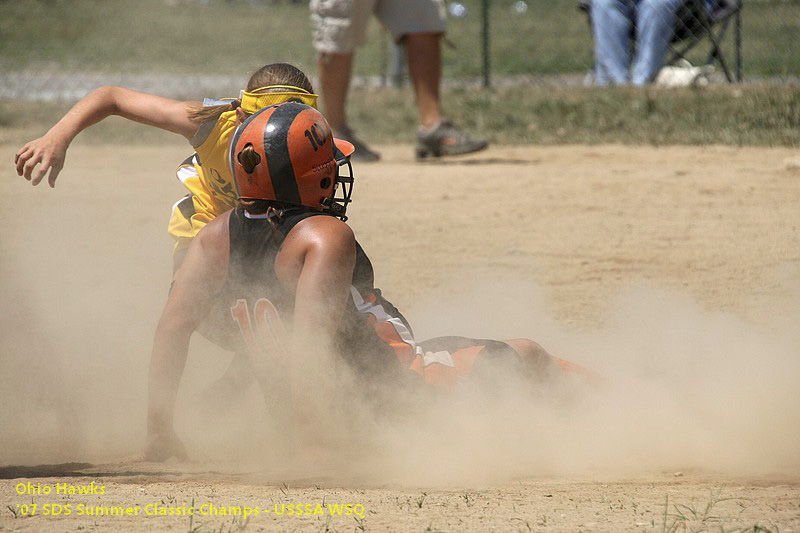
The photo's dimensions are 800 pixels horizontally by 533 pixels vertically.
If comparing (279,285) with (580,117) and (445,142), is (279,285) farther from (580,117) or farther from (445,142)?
(580,117)

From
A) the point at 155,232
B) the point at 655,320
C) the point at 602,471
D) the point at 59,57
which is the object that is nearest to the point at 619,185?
the point at 655,320

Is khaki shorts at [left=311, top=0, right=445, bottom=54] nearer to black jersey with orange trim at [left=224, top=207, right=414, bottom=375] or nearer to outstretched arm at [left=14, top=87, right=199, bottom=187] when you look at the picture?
outstretched arm at [left=14, top=87, right=199, bottom=187]

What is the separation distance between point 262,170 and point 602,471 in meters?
1.31

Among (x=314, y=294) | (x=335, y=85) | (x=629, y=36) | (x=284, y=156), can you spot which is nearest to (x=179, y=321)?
(x=314, y=294)

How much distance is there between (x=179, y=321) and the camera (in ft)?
11.0

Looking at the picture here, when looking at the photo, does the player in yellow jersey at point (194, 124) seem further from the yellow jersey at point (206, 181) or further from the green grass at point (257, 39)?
the green grass at point (257, 39)

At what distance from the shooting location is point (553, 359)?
3.64m

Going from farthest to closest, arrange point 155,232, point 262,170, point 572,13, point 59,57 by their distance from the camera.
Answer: point 59,57, point 572,13, point 155,232, point 262,170

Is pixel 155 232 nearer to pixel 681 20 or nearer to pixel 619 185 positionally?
pixel 619 185

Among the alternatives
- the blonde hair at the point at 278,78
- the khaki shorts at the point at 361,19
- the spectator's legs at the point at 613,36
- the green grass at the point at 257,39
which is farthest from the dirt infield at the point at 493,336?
the green grass at the point at 257,39

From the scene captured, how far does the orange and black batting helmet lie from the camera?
3094mm

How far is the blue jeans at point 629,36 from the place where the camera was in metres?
9.62

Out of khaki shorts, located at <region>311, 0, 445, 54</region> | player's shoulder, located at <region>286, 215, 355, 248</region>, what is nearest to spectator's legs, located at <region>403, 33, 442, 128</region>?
khaki shorts, located at <region>311, 0, 445, 54</region>

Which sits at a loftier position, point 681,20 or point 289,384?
point 681,20
